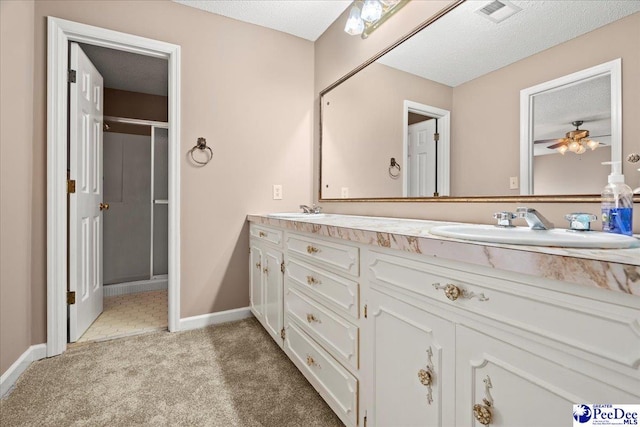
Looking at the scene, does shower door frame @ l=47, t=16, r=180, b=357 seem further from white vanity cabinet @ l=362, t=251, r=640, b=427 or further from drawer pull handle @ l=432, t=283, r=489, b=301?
drawer pull handle @ l=432, t=283, r=489, b=301

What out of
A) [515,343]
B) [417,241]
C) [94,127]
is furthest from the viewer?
[94,127]

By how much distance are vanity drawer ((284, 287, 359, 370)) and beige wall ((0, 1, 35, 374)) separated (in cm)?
143

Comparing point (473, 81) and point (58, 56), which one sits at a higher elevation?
point (58, 56)

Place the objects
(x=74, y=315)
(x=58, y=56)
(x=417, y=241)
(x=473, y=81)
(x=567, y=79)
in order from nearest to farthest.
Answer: (x=417, y=241) → (x=567, y=79) → (x=473, y=81) → (x=58, y=56) → (x=74, y=315)

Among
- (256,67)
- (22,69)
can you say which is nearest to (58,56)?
(22,69)

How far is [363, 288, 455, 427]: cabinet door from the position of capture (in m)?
0.78

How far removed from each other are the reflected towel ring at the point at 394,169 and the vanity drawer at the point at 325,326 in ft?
2.86

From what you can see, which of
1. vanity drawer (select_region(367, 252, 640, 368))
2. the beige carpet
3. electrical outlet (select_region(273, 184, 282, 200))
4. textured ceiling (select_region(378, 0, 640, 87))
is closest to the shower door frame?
the beige carpet

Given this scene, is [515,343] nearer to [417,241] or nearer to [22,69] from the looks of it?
[417,241]

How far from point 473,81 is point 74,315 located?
105 inches

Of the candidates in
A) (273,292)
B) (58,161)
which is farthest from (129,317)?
(273,292)

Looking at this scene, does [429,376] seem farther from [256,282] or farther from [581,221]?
[256,282]

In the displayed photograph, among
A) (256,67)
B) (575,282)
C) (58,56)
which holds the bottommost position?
(575,282)

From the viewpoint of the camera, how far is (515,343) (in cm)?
62
